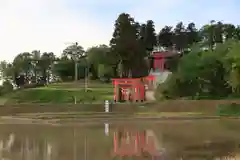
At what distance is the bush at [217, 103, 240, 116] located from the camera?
38.0 metres

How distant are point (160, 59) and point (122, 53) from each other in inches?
379

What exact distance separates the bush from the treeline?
22533 millimetres

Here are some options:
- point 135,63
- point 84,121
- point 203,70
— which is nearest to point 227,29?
point 135,63

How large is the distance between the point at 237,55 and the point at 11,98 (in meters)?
29.5

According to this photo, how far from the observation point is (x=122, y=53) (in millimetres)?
61188

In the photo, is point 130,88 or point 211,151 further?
point 130,88

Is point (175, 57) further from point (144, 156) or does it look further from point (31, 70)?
point (144, 156)

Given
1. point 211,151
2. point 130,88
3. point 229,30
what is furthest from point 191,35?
point 211,151

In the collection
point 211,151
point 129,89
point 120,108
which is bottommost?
point 120,108

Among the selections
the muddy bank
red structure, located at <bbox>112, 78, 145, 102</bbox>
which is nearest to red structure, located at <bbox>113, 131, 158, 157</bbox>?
the muddy bank

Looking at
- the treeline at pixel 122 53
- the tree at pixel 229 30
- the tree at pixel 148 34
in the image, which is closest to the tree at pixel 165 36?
the treeline at pixel 122 53

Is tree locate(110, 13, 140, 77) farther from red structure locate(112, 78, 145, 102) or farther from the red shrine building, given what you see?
red structure locate(112, 78, 145, 102)

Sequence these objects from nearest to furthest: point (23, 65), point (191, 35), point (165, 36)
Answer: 1. point (165, 36)
2. point (23, 65)
3. point (191, 35)

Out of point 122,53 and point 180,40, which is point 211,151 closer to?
point 122,53
